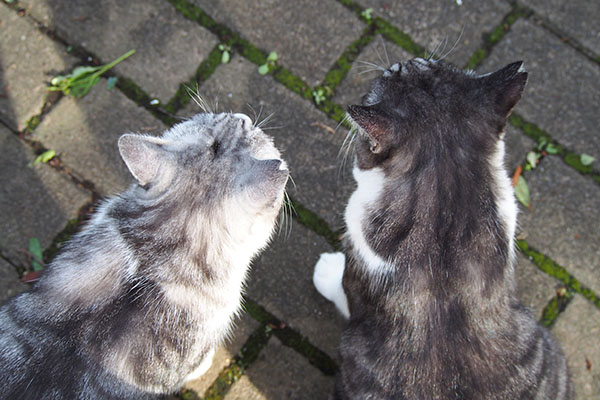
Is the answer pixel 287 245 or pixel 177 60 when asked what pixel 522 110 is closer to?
pixel 287 245

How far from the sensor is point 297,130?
3.35 m

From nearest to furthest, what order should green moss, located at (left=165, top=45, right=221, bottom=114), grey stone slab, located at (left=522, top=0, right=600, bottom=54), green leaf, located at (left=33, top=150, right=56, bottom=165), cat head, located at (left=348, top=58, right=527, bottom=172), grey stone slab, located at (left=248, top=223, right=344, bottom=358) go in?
1. cat head, located at (left=348, top=58, right=527, bottom=172)
2. grey stone slab, located at (left=248, top=223, right=344, bottom=358)
3. green leaf, located at (left=33, top=150, right=56, bottom=165)
4. green moss, located at (left=165, top=45, right=221, bottom=114)
5. grey stone slab, located at (left=522, top=0, right=600, bottom=54)

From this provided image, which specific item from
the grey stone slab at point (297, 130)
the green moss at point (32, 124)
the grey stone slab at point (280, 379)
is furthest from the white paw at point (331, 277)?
the green moss at point (32, 124)

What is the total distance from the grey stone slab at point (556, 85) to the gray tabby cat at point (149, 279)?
214 centimetres

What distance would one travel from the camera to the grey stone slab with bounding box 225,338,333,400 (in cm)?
307

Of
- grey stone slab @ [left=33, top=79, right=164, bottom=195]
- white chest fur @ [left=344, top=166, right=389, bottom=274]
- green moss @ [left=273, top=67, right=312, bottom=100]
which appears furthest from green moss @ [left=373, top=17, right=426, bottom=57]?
grey stone slab @ [left=33, top=79, right=164, bottom=195]

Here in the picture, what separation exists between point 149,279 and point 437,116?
155 centimetres

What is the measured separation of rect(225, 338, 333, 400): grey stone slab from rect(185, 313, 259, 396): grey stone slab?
14 centimetres

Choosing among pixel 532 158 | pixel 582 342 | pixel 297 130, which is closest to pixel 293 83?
pixel 297 130

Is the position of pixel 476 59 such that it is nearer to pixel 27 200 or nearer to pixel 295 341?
pixel 295 341

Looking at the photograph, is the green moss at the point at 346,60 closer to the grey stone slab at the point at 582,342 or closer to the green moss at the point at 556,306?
the green moss at the point at 556,306

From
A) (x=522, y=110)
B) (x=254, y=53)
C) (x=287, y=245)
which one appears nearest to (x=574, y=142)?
(x=522, y=110)

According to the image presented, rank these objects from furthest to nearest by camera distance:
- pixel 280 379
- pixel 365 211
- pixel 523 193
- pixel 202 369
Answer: pixel 523 193 → pixel 280 379 → pixel 202 369 → pixel 365 211

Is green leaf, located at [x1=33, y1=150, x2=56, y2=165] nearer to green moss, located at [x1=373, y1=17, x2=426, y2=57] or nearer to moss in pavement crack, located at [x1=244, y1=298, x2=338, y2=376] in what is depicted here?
moss in pavement crack, located at [x1=244, y1=298, x2=338, y2=376]
